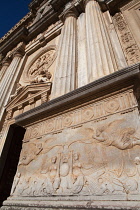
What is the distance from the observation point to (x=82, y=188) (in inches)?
58.5

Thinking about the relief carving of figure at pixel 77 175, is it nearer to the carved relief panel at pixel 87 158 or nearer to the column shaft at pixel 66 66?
the carved relief panel at pixel 87 158

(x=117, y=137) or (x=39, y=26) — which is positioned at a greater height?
(x=39, y=26)

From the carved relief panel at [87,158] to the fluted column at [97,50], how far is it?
1.22 meters

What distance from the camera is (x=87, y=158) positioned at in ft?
5.49

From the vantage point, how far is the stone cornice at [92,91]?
187cm

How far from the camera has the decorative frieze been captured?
6.00 ft

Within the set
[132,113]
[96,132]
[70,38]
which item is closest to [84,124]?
[96,132]

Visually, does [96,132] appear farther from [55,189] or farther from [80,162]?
[55,189]

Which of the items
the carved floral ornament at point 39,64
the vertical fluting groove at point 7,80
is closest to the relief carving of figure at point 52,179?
the carved floral ornament at point 39,64

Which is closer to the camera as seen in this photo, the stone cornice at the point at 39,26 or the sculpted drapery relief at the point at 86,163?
the sculpted drapery relief at the point at 86,163

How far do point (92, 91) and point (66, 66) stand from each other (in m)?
2.23

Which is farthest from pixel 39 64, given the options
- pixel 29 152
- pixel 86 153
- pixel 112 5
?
pixel 86 153

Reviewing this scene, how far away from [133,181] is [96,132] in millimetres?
705

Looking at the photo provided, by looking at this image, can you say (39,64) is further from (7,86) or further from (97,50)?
(97,50)
